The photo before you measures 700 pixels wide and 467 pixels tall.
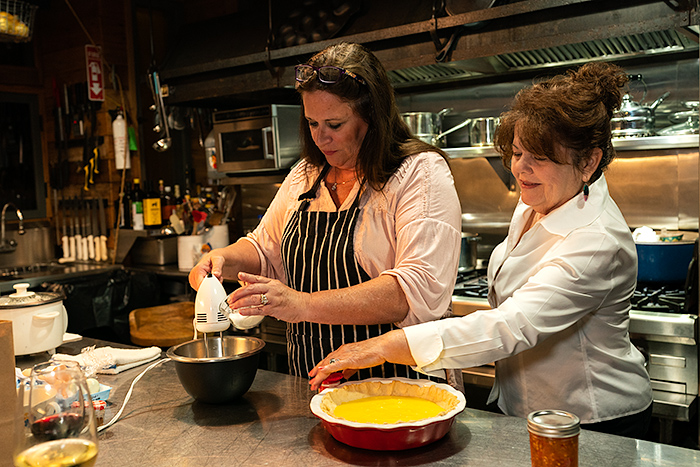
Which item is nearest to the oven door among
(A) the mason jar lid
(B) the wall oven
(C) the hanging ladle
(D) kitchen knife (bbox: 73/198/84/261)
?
(B) the wall oven

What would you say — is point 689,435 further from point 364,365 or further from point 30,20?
point 30,20

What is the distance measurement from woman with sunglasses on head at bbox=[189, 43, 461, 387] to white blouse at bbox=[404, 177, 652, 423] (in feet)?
0.62

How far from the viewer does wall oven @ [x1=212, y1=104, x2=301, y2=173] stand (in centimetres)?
369

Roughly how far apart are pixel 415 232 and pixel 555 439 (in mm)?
698

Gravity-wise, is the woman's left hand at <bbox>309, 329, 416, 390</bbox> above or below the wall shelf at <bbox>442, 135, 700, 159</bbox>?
below

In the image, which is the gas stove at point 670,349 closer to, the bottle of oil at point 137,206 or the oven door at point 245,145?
the oven door at point 245,145

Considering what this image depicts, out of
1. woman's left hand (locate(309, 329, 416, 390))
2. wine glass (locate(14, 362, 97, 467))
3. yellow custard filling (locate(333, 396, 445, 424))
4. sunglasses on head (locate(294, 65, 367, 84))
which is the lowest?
yellow custard filling (locate(333, 396, 445, 424))

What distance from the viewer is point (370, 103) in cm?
169

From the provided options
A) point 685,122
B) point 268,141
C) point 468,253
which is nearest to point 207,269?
point 468,253

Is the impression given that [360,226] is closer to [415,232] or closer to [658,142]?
[415,232]

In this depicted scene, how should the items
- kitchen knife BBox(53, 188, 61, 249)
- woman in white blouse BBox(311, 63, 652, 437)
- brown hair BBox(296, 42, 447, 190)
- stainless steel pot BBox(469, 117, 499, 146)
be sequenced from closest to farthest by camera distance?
woman in white blouse BBox(311, 63, 652, 437) → brown hair BBox(296, 42, 447, 190) → stainless steel pot BBox(469, 117, 499, 146) → kitchen knife BBox(53, 188, 61, 249)

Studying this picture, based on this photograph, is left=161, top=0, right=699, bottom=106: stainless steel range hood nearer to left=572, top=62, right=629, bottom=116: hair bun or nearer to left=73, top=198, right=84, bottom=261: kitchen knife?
left=572, top=62, right=629, bottom=116: hair bun

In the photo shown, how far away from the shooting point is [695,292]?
92.4 inches

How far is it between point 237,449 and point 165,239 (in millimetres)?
3200
